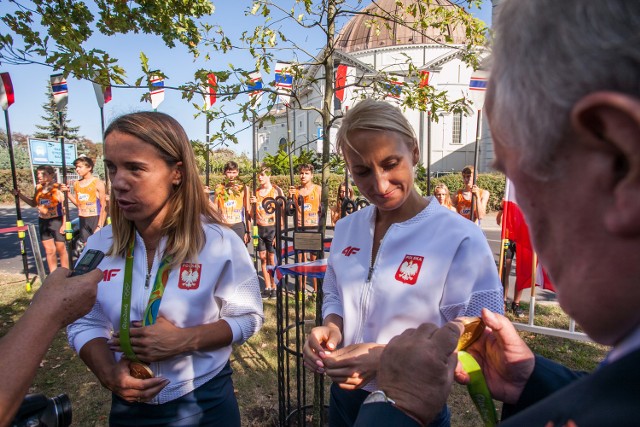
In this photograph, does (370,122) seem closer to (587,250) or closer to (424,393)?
(424,393)

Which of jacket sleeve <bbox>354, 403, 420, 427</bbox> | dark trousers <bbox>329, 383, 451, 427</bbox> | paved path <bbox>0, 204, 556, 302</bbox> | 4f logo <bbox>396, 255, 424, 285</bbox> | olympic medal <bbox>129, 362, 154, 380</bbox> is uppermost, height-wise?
4f logo <bbox>396, 255, 424, 285</bbox>

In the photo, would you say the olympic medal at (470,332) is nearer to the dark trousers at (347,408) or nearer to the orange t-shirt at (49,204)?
the dark trousers at (347,408)

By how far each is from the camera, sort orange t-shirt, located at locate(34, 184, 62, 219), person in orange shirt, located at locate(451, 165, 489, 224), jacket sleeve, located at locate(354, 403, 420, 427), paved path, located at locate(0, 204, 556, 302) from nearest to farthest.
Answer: jacket sleeve, located at locate(354, 403, 420, 427), paved path, located at locate(0, 204, 556, 302), person in orange shirt, located at locate(451, 165, 489, 224), orange t-shirt, located at locate(34, 184, 62, 219)

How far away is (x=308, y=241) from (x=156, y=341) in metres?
1.55

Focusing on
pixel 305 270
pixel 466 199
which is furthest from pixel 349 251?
pixel 466 199

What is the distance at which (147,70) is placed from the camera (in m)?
2.45

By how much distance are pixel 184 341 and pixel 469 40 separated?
9.20 ft

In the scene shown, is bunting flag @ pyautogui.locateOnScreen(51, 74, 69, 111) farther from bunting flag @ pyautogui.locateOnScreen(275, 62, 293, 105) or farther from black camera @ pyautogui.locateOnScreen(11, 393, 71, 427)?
black camera @ pyautogui.locateOnScreen(11, 393, 71, 427)

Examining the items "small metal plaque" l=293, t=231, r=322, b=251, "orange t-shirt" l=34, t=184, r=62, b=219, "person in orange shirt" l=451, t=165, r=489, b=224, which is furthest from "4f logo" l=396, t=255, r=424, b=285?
"orange t-shirt" l=34, t=184, r=62, b=219

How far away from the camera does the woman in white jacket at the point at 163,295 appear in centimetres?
166

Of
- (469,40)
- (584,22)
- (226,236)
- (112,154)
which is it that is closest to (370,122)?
(226,236)

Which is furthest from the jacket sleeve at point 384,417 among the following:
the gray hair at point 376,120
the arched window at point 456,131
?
the arched window at point 456,131

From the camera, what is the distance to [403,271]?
64.9 inches

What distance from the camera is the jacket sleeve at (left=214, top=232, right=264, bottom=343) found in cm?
185
